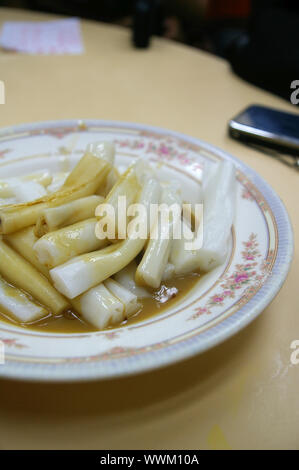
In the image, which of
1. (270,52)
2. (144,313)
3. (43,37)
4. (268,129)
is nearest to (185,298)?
(144,313)

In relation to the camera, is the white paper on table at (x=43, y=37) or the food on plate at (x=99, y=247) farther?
the white paper on table at (x=43, y=37)

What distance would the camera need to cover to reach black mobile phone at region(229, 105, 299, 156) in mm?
1144

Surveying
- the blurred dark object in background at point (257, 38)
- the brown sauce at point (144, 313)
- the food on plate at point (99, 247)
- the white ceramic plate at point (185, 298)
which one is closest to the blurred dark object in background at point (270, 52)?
the blurred dark object in background at point (257, 38)

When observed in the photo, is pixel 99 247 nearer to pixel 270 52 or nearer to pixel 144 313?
pixel 144 313

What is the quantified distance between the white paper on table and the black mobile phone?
2.75ft

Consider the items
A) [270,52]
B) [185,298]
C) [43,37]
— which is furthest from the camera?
[43,37]

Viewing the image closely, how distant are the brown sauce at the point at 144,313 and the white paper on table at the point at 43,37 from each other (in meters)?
1.29

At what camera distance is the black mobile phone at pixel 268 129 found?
1144mm

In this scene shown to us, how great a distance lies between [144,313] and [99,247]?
140mm

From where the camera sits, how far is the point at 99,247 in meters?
0.77

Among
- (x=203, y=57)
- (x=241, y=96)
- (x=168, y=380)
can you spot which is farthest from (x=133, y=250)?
(x=203, y=57)

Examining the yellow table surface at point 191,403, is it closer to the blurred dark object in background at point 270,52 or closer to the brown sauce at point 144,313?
the brown sauce at point 144,313

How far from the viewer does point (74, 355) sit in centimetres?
54

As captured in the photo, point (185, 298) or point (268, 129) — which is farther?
point (268, 129)
